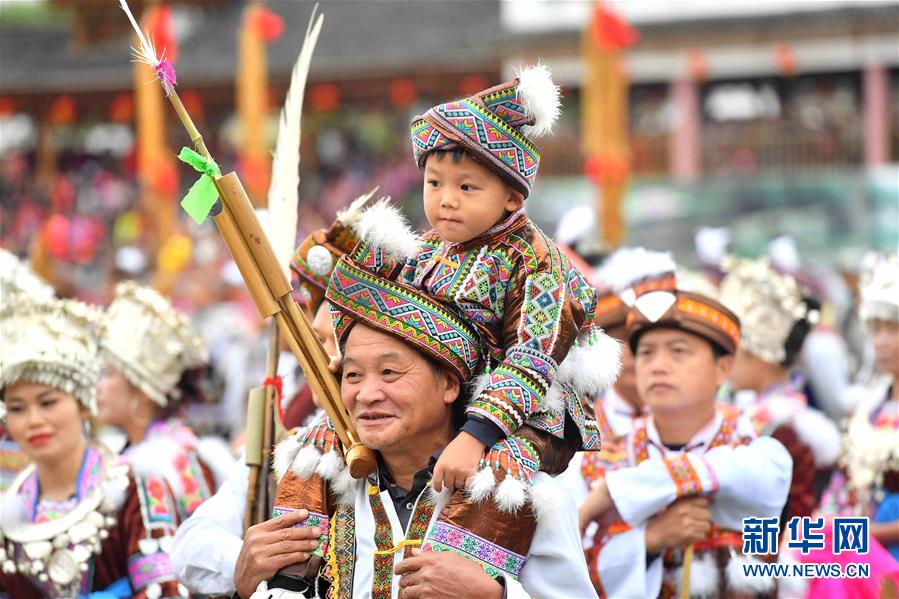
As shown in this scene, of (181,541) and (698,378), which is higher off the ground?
(698,378)

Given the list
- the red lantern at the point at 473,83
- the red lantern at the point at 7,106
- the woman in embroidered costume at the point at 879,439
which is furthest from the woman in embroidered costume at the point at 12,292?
the red lantern at the point at 7,106

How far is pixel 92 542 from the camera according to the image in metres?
4.33

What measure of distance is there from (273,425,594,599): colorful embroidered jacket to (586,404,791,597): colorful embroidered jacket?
885mm

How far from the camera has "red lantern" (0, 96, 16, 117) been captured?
28.1 metres

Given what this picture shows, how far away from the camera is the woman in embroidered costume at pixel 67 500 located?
4.32 meters

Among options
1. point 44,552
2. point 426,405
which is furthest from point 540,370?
point 44,552

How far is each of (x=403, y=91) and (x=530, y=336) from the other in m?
22.5

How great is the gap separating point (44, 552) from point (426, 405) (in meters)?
1.80

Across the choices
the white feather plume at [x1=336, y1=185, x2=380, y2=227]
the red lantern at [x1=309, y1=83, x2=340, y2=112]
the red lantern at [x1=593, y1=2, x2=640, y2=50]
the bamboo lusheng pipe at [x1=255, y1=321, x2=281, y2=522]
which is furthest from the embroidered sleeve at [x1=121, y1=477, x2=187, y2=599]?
the red lantern at [x1=309, y1=83, x2=340, y2=112]

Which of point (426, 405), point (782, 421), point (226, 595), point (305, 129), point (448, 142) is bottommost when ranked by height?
point (226, 595)

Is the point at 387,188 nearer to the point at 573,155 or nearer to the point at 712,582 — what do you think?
the point at 573,155

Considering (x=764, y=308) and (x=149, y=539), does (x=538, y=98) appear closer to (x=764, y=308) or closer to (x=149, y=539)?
(x=149, y=539)

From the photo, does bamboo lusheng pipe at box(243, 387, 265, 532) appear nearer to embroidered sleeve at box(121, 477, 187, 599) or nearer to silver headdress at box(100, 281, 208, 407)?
embroidered sleeve at box(121, 477, 187, 599)

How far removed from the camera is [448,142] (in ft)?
10.5
